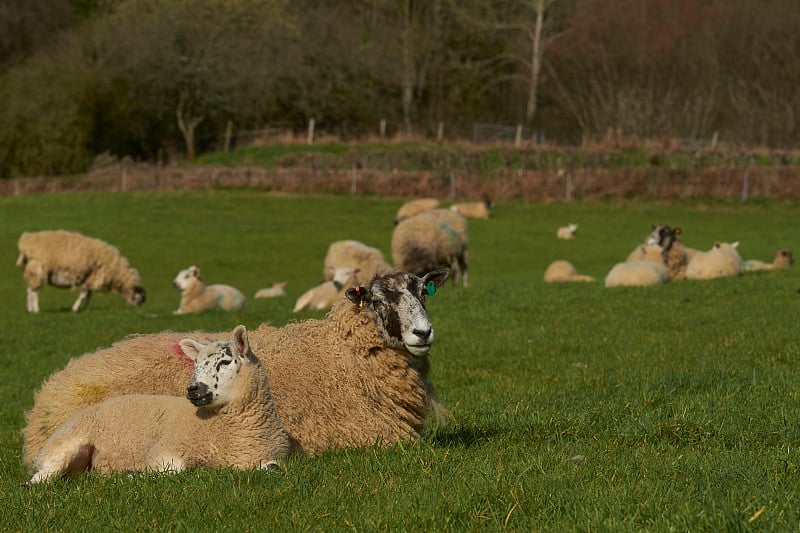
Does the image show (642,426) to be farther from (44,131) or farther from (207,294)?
(44,131)

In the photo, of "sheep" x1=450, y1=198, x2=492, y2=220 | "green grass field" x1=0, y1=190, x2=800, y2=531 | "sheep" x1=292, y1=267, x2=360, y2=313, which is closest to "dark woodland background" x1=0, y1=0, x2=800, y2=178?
"sheep" x1=450, y1=198, x2=492, y2=220

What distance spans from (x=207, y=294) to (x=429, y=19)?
6088 centimetres

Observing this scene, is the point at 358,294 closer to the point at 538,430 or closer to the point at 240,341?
the point at 240,341

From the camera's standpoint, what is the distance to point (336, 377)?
27.5ft

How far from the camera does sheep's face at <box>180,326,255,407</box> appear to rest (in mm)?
6723

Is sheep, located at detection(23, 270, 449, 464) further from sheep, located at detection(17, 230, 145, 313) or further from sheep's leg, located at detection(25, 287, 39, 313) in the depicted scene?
sheep's leg, located at detection(25, 287, 39, 313)

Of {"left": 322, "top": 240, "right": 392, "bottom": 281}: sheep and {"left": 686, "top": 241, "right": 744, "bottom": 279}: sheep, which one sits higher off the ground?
{"left": 686, "top": 241, "right": 744, "bottom": 279}: sheep

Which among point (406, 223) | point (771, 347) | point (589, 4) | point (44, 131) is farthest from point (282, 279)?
point (589, 4)

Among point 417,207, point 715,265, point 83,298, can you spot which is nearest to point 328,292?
point 83,298

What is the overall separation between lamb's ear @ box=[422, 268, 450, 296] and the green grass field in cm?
112

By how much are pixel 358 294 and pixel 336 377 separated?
2.19 ft

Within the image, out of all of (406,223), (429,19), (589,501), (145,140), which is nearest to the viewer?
(589,501)

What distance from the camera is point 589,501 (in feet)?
18.0

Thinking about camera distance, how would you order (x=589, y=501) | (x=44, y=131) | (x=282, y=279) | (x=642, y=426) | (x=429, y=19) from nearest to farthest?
1. (x=589, y=501)
2. (x=642, y=426)
3. (x=282, y=279)
4. (x=44, y=131)
5. (x=429, y=19)
